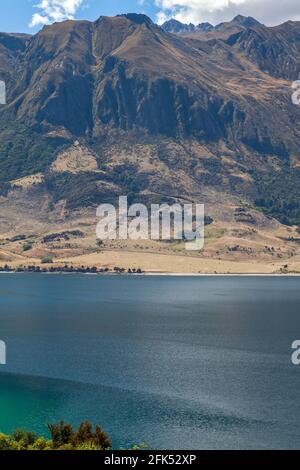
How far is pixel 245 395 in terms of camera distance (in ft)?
442

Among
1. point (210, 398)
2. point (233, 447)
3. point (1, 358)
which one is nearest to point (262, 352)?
point (210, 398)

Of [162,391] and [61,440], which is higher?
[162,391]

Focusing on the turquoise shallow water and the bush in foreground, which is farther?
the turquoise shallow water

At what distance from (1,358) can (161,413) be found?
209ft

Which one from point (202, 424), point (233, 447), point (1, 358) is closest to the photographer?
point (233, 447)

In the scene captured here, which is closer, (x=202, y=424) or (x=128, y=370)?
(x=202, y=424)

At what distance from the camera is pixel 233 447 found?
10388cm

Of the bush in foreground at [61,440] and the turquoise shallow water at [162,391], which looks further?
the turquoise shallow water at [162,391]

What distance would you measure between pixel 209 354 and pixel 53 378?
1797 inches

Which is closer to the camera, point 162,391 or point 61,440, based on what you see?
point 61,440
